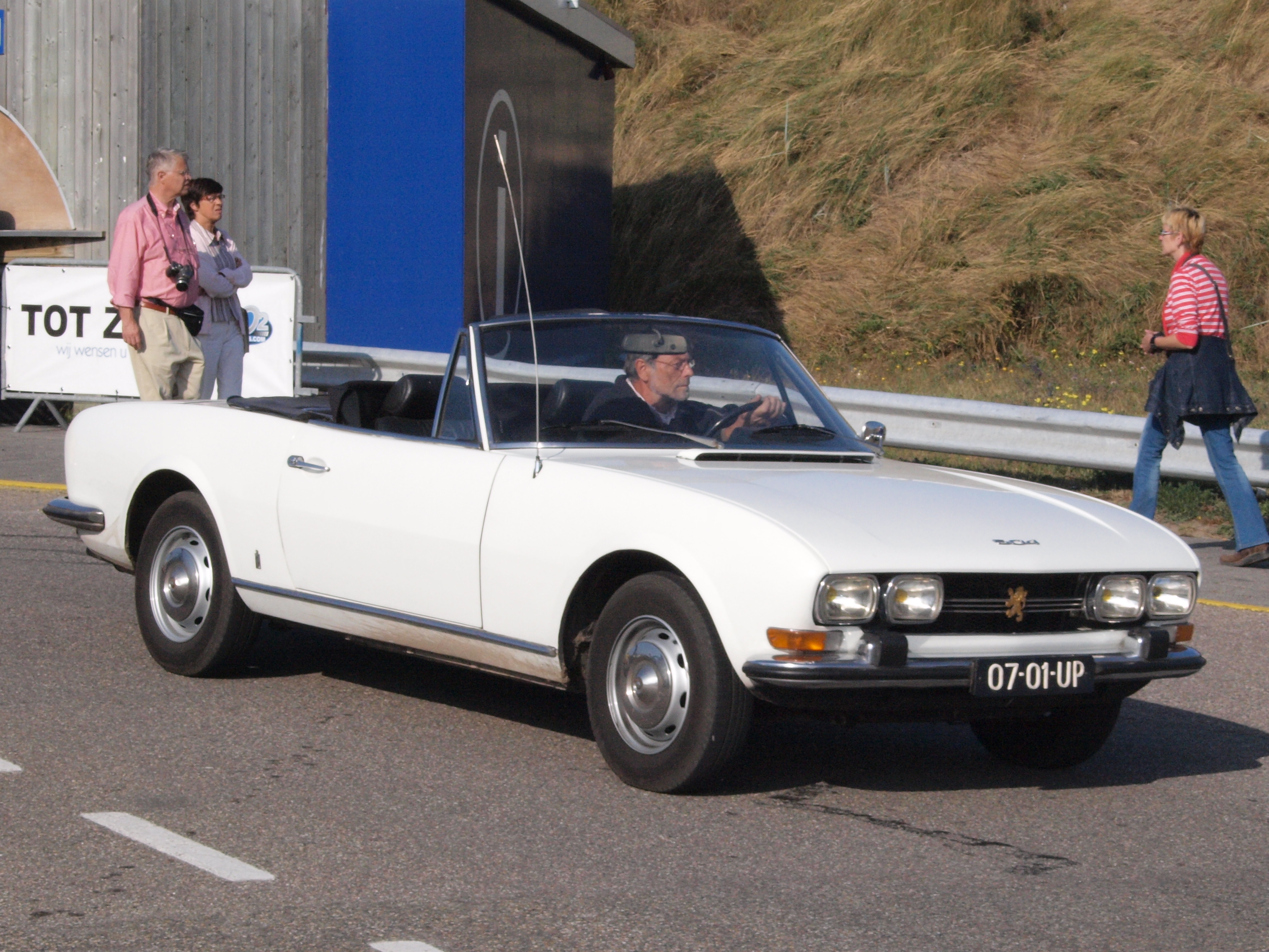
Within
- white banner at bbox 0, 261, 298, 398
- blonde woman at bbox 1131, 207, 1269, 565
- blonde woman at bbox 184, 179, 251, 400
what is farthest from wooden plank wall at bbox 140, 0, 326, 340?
blonde woman at bbox 1131, 207, 1269, 565

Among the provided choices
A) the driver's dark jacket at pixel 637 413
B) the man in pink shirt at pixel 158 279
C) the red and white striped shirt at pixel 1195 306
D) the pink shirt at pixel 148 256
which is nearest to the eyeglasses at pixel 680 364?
the driver's dark jacket at pixel 637 413

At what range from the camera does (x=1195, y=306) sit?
375 inches

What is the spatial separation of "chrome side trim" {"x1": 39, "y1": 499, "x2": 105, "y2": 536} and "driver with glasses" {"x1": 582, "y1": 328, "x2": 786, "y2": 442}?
2309mm

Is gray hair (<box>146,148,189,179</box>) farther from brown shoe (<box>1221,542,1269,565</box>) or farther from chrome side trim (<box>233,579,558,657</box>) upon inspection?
brown shoe (<box>1221,542,1269,565</box>)

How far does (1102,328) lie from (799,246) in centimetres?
482

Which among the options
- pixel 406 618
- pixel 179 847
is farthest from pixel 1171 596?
pixel 179 847

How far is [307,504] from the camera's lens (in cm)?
582

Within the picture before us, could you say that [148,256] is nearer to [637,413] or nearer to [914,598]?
[637,413]

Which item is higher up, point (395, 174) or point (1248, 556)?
point (395, 174)

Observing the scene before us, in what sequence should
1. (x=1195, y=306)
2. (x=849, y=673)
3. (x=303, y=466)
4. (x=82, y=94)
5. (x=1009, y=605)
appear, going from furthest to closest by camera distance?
(x=82, y=94) → (x=1195, y=306) → (x=303, y=466) → (x=1009, y=605) → (x=849, y=673)

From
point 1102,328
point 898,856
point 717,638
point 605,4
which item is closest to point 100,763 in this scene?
point 717,638

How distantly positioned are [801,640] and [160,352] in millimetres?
5975

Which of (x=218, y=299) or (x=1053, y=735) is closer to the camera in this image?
(x=1053, y=735)

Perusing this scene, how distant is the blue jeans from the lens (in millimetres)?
9391
